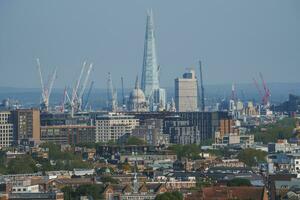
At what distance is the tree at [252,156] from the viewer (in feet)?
232

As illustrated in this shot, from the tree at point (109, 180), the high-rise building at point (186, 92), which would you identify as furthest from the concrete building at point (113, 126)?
the tree at point (109, 180)

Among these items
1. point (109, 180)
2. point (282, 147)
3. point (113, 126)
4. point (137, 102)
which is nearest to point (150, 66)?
point (137, 102)

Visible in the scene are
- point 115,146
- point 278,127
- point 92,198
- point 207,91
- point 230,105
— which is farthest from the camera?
point 207,91

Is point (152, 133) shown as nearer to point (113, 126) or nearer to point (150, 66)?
point (113, 126)

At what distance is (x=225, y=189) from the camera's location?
1761 inches

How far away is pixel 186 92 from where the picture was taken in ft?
464

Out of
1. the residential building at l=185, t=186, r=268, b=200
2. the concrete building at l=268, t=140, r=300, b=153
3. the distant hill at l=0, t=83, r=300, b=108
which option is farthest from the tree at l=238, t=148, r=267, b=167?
the distant hill at l=0, t=83, r=300, b=108

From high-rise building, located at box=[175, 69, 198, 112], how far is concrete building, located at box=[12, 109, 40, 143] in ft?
142

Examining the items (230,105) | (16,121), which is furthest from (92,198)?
(230,105)

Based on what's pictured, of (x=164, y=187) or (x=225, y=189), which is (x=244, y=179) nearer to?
(x=164, y=187)

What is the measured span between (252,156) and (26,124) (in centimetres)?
2331

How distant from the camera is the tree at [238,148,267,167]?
232ft

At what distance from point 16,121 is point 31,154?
1761 cm

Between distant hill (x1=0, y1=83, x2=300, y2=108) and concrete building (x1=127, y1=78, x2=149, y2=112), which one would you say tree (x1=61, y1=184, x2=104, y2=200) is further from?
distant hill (x1=0, y1=83, x2=300, y2=108)
